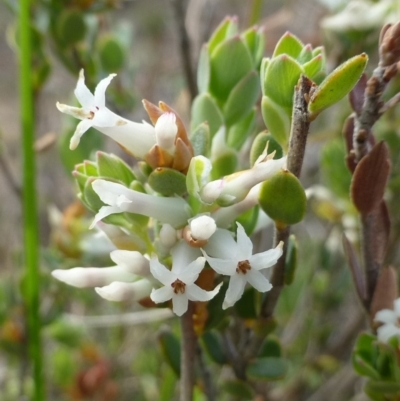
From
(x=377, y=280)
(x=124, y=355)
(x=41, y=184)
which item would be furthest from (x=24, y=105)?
(x=41, y=184)

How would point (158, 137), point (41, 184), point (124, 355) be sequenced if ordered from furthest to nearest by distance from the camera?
point (41, 184)
point (124, 355)
point (158, 137)

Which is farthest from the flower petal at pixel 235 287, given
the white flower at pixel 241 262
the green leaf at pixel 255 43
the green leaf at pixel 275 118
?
the green leaf at pixel 255 43

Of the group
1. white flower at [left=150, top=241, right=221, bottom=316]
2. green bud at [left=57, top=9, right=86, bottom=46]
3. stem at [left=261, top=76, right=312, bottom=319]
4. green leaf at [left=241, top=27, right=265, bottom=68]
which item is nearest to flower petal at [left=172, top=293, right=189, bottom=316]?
white flower at [left=150, top=241, right=221, bottom=316]

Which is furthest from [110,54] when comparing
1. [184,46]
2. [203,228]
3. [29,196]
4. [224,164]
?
[203,228]

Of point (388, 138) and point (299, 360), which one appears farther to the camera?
point (299, 360)

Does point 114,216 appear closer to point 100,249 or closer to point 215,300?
point 215,300

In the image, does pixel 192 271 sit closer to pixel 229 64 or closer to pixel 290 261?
pixel 290 261

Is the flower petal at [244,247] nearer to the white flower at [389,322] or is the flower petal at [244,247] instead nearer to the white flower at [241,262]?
the white flower at [241,262]
